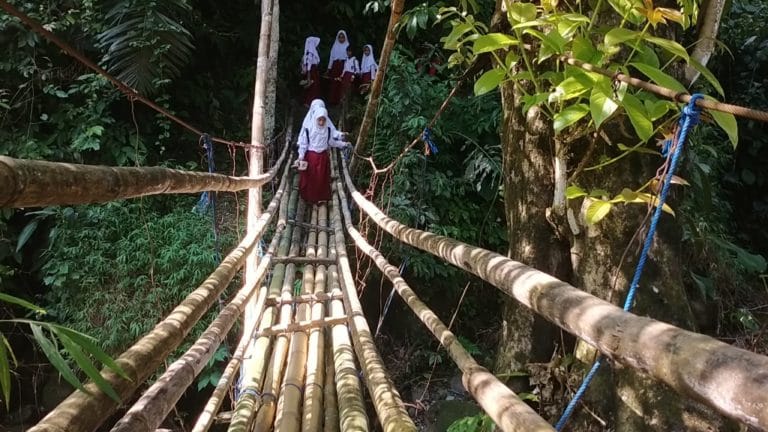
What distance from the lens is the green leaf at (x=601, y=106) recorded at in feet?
2.77

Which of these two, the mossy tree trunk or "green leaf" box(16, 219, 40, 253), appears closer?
the mossy tree trunk

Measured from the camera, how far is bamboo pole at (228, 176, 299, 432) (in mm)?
1469

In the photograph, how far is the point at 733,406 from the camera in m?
0.38

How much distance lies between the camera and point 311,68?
21.0ft

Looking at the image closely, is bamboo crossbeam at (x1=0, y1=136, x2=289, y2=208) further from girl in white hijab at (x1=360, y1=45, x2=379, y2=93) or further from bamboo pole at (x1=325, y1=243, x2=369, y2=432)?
girl in white hijab at (x1=360, y1=45, x2=379, y2=93)

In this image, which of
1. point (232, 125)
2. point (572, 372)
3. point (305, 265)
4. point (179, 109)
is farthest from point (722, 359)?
point (232, 125)

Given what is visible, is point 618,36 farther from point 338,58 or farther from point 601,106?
point 338,58

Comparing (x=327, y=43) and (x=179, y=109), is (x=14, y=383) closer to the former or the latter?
(x=179, y=109)

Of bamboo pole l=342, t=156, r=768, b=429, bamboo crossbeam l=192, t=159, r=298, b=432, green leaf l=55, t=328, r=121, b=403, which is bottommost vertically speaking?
bamboo crossbeam l=192, t=159, r=298, b=432

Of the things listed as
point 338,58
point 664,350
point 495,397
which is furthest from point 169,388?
point 338,58

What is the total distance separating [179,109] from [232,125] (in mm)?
700

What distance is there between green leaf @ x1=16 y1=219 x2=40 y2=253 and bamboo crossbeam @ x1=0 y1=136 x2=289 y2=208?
340 cm

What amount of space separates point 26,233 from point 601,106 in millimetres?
4140

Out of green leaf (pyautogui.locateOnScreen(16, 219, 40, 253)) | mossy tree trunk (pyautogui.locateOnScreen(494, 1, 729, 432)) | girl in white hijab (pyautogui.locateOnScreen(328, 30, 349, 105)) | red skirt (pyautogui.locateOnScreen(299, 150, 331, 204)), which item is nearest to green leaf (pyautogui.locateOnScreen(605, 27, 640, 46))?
mossy tree trunk (pyautogui.locateOnScreen(494, 1, 729, 432))
